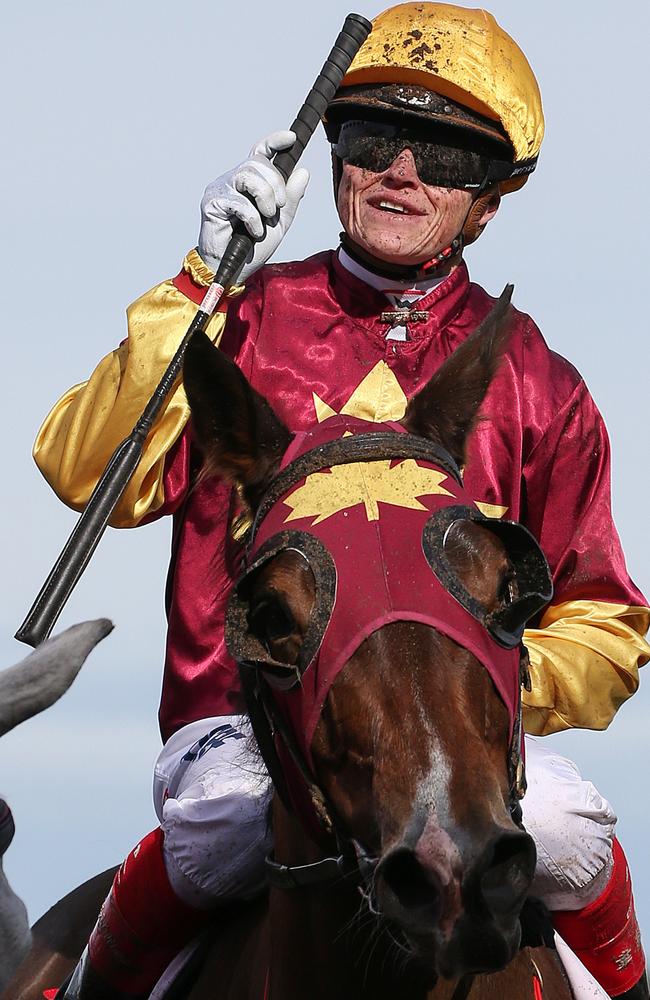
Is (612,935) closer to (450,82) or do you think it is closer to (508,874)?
(508,874)

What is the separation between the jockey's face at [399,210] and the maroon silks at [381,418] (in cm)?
19

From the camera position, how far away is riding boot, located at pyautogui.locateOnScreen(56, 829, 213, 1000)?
5.04 metres

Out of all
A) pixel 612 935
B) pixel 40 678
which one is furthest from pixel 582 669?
pixel 40 678

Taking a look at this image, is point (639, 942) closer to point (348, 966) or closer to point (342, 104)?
point (348, 966)

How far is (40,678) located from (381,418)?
10.6ft

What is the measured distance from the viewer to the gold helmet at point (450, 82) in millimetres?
5793

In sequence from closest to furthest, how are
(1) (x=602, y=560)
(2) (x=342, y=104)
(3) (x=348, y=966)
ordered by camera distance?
(3) (x=348, y=966) < (1) (x=602, y=560) < (2) (x=342, y=104)

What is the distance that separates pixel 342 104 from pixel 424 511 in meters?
2.36

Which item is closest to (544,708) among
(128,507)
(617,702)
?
(617,702)

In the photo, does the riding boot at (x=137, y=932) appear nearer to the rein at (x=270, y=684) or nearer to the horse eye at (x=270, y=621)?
the rein at (x=270, y=684)

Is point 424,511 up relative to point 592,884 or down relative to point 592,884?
up

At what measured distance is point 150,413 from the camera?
17.3 ft

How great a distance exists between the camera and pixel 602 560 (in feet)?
18.0

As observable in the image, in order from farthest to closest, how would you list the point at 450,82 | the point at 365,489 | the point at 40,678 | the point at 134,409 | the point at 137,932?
the point at 450,82 < the point at 134,409 < the point at 137,932 < the point at 365,489 < the point at 40,678
